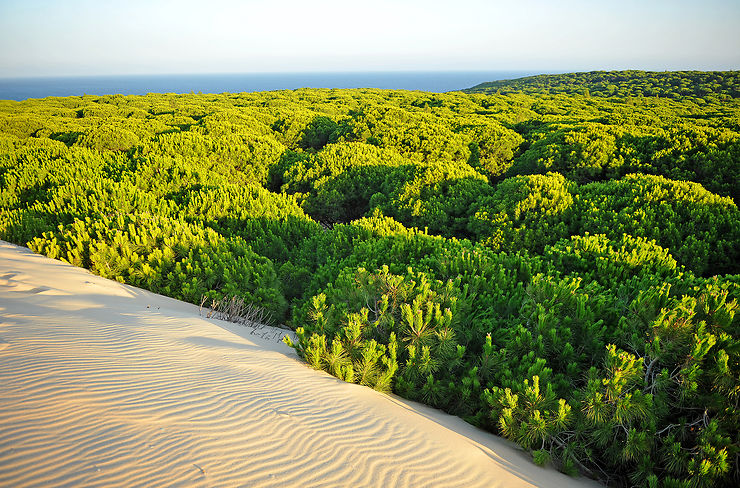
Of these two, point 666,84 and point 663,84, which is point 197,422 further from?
point 663,84

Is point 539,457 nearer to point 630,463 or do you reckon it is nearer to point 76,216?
point 630,463

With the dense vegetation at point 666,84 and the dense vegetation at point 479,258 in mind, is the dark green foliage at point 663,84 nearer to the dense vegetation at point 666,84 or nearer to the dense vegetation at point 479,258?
the dense vegetation at point 666,84

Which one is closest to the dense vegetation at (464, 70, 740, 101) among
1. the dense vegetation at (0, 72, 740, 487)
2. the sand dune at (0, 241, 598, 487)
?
the dense vegetation at (0, 72, 740, 487)

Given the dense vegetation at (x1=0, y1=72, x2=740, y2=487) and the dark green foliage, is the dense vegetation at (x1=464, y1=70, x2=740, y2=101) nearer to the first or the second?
the dark green foliage

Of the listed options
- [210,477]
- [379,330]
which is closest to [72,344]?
[210,477]

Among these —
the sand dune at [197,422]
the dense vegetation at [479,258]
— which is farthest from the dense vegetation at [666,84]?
the sand dune at [197,422]

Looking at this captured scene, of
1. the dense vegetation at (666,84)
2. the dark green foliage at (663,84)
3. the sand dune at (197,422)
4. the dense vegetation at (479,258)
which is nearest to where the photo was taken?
the sand dune at (197,422)
